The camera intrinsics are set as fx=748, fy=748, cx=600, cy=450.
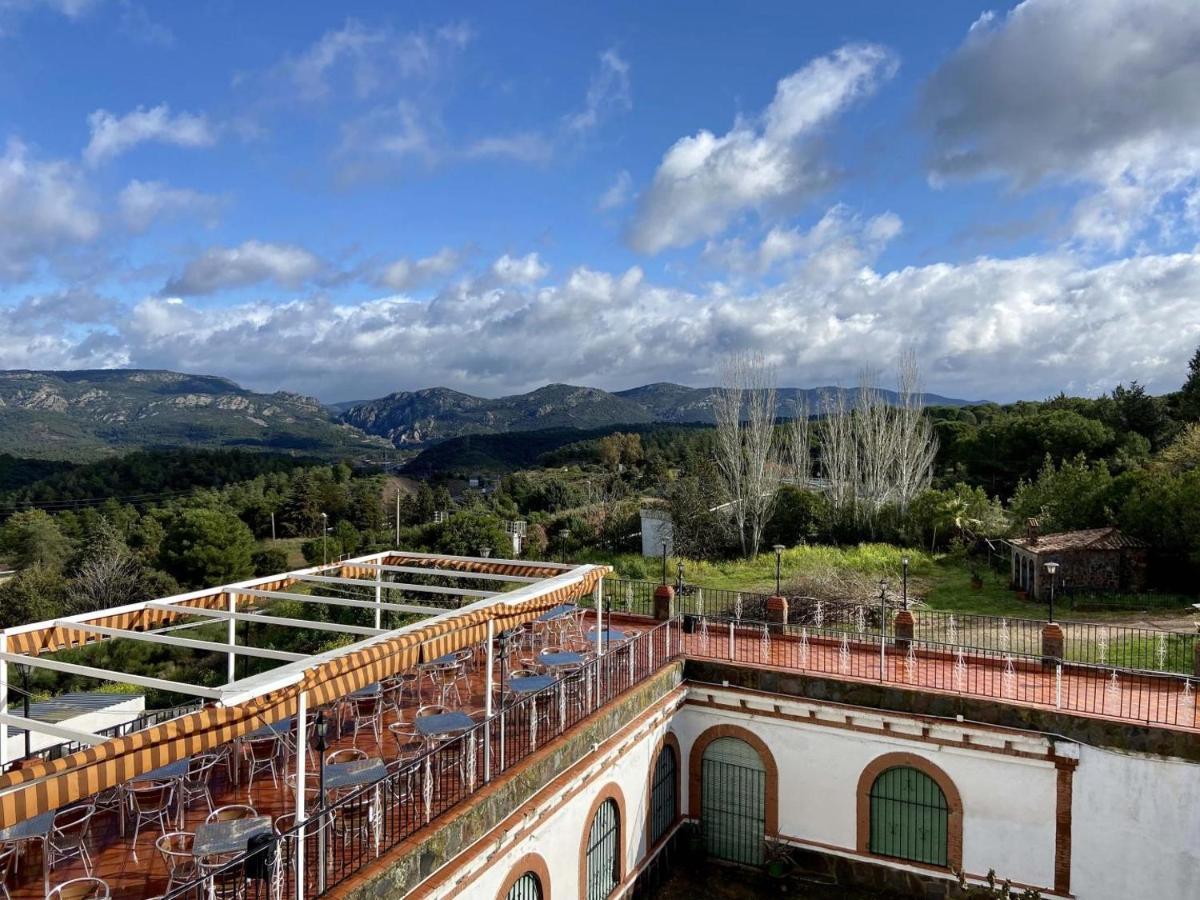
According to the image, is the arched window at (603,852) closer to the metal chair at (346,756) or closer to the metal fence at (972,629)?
the metal chair at (346,756)

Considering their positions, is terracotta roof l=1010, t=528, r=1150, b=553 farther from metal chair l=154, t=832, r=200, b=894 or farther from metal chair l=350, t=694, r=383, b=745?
metal chair l=154, t=832, r=200, b=894

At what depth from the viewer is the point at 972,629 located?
17391mm

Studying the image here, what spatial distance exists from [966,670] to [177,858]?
12137 millimetres

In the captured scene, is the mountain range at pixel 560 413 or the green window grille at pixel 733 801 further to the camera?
the mountain range at pixel 560 413

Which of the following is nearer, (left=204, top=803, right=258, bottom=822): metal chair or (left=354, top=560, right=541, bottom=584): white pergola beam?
(left=204, top=803, right=258, bottom=822): metal chair

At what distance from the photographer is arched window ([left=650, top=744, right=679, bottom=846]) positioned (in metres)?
12.3

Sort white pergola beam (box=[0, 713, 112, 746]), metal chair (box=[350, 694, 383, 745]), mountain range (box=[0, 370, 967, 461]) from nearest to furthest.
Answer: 1. white pergola beam (box=[0, 713, 112, 746])
2. metal chair (box=[350, 694, 383, 745])
3. mountain range (box=[0, 370, 967, 461])

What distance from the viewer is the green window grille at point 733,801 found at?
1266cm

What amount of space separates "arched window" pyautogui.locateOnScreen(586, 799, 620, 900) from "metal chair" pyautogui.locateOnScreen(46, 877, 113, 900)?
5.82 m

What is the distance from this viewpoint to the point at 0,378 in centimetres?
15262

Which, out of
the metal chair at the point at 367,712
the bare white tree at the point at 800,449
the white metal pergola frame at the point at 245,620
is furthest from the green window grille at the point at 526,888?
the bare white tree at the point at 800,449

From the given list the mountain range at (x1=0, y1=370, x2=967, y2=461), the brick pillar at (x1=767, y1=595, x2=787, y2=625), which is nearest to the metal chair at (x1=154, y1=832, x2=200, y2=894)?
the brick pillar at (x1=767, y1=595, x2=787, y2=625)

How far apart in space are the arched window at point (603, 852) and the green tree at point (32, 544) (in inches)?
1855

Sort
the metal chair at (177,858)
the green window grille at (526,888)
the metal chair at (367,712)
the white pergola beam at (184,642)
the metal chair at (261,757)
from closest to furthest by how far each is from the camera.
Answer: the metal chair at (177,858)
the white pergola beam at (184,642)
the green window grille at (526,888)
the metal chair at (261,757)
the metal chair at (367,712)
